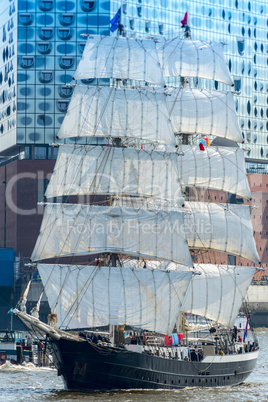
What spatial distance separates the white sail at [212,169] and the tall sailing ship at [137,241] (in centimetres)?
10

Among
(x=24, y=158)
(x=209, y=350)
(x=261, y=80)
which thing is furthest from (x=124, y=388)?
(x=261, y=80)

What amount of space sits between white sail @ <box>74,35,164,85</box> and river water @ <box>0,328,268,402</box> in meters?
23.5

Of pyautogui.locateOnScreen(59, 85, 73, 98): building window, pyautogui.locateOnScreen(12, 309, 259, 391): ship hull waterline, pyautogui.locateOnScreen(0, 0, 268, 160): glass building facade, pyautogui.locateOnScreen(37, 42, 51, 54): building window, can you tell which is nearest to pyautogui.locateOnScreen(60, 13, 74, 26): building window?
pyautogui.locateOnScreen(0, 0, 268, 160): glass building facade

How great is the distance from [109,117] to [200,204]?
12.6 m

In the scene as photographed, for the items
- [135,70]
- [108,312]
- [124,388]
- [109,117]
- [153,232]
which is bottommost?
[124,388]

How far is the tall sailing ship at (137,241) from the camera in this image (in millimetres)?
57188

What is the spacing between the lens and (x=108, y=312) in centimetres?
5897

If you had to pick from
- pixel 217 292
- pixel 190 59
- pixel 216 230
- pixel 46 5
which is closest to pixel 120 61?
pixel 190 59

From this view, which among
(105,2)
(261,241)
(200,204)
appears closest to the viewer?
(200,204)

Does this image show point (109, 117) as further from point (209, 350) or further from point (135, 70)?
point (209, 350)

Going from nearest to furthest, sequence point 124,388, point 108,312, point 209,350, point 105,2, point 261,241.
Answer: point 124,388 < point 108,312 < point 209,350 < point 105,2 < point 261,241

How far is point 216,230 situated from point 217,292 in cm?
569

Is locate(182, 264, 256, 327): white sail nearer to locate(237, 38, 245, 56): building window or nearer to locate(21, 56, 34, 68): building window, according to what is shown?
locate(21, 56, 34, 68): building window

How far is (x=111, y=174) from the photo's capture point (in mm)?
63531
